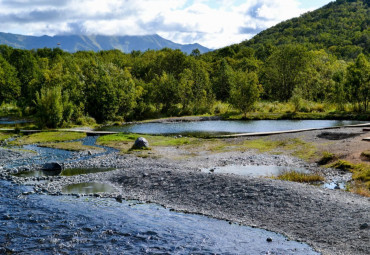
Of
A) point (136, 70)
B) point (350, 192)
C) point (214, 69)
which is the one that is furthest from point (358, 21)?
point (350, 192)

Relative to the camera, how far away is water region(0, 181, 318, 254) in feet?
43.9

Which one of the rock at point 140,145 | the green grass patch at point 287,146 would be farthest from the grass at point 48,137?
the green grass patch at point 287,146

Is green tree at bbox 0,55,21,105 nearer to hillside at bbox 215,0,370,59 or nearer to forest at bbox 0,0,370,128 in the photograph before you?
forest at bbox 0,0,370,128

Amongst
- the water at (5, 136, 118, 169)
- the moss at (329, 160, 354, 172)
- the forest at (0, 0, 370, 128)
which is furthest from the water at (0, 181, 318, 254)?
the forest at (0, 0, 370, 128)

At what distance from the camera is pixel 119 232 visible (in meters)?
15.0

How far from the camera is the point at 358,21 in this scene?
154125 mm

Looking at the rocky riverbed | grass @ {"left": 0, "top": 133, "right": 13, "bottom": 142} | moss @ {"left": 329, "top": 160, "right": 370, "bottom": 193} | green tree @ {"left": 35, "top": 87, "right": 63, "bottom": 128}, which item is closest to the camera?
the rocky riverbed

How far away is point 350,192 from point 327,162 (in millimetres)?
7182

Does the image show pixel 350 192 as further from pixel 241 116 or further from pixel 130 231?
pixel 241 116

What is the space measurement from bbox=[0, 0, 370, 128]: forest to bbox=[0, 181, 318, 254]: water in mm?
34514

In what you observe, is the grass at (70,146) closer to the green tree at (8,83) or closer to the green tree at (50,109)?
the green tree at (50,109)

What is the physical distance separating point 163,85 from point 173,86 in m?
2.25

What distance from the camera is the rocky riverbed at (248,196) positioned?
14125 mm

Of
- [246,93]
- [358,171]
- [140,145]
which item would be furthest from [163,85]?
[358,171]
